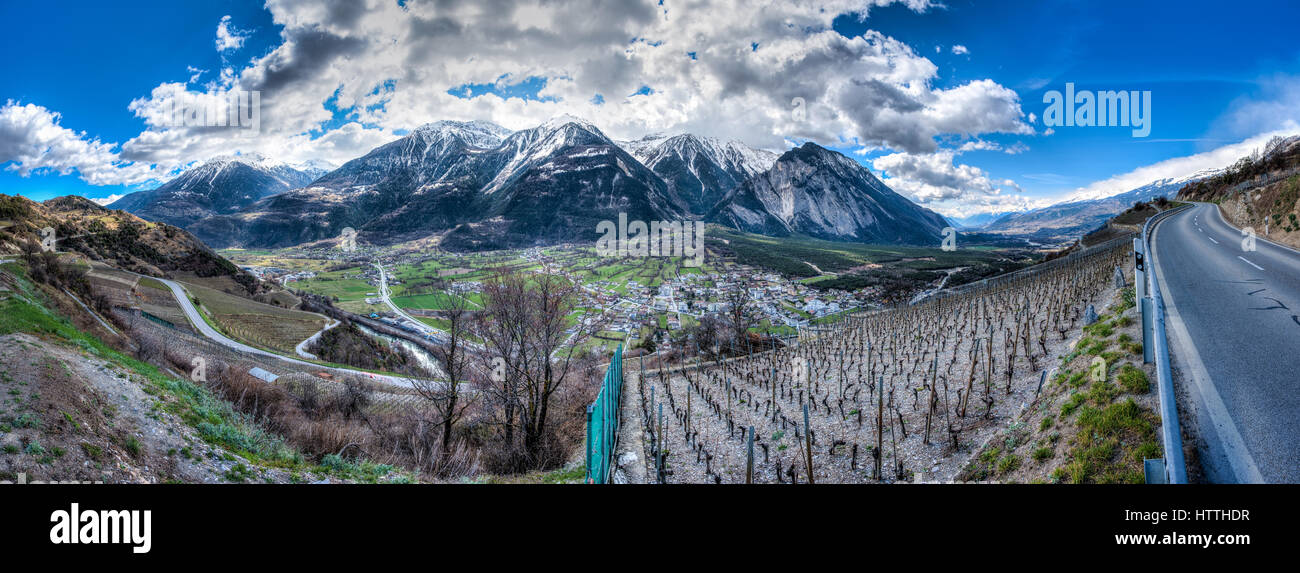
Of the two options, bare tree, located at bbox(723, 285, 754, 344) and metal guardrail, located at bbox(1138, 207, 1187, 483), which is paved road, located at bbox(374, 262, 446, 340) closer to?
bare tree, located at bbox(723, 285, 754, 344)

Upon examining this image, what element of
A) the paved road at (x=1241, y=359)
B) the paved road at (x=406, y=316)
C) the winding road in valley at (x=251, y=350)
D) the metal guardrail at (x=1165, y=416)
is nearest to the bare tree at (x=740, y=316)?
the paved road at (x=1241, y=359)

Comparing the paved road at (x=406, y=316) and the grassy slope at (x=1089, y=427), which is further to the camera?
the paved road at (x=406, y=316)

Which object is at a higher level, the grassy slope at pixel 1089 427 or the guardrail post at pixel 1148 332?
the guardrail post at pixel 1148 332

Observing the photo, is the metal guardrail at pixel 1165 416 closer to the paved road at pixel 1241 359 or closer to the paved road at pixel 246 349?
the paved road at pixel 1241 359

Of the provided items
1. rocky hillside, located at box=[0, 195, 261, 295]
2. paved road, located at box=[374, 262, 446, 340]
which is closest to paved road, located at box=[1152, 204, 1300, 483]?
paved road, located at box=[374, 262, 446, 340]

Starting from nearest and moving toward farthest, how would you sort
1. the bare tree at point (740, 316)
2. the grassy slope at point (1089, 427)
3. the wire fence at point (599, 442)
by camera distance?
the grassy slope at point (1089, 427) → the wire fence at point (599, 442) → the bare tree at point (740, 316)

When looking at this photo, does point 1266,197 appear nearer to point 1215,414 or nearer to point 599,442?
point 1215,414
